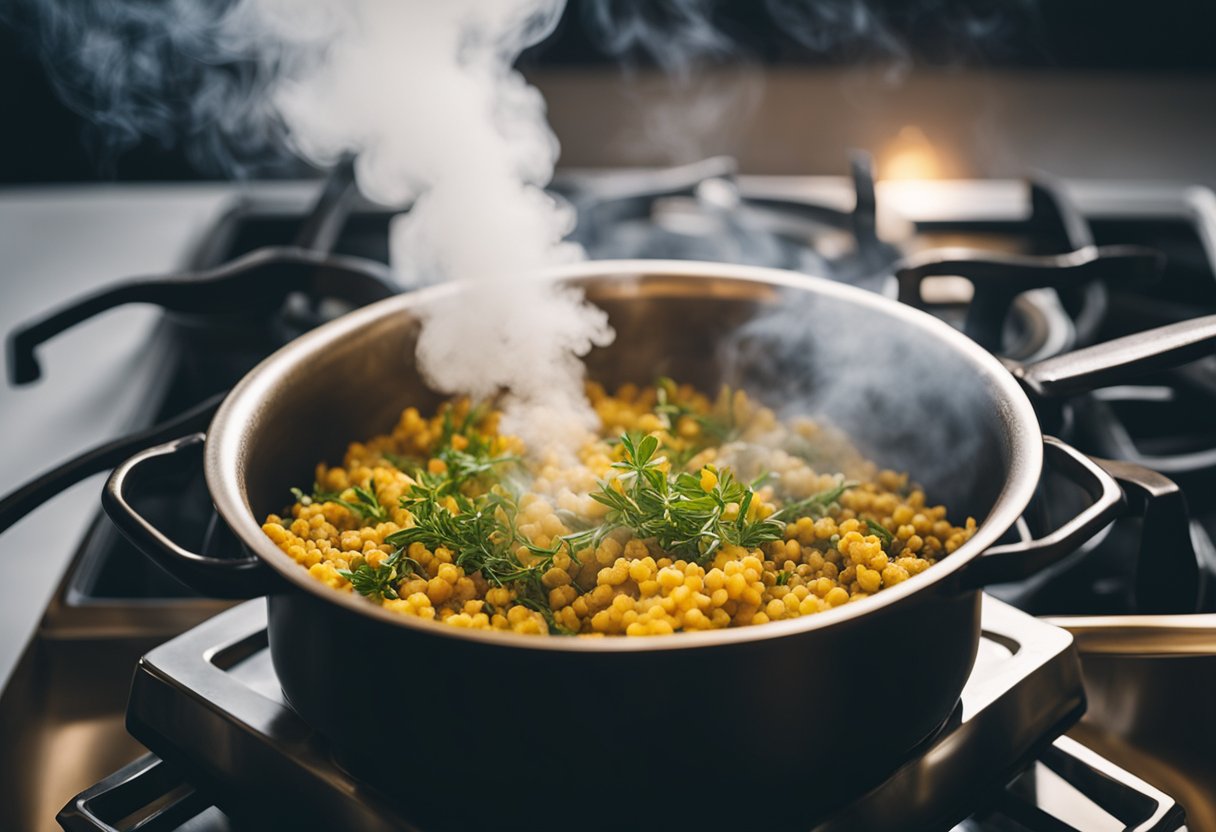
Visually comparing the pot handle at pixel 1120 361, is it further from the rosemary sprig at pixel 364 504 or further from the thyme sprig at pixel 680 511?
the rosemary sprig at pixel 364 504

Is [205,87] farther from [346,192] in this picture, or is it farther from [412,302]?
[412,302]

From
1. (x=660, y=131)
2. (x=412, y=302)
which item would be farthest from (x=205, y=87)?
(x=412, y=302)

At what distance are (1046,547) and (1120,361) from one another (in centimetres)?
25

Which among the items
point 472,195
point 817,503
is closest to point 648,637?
point 817,503

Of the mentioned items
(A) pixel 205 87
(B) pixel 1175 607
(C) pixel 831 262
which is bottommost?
(B) pixel 1175 607

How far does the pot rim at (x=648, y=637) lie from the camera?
1.69 feet

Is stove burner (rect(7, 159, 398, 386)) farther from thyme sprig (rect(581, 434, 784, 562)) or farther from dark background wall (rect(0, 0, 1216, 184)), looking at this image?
dark background wall (rect(0, 0, 1216, 184))

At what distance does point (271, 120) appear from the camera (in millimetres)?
1924

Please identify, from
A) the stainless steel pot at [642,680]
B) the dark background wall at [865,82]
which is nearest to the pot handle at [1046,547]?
the stainless steel pot at [642,680]

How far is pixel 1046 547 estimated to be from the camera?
58 cm

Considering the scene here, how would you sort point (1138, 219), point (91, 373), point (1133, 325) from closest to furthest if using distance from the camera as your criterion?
1. point (91, 373)
2. point (1133, 325)
3. point (1138, 219)

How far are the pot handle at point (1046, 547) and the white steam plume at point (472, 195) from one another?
451mm

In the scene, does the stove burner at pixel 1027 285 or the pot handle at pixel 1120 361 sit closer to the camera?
the pot handle at pixel 1120 361

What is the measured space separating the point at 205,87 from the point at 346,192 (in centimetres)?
74
